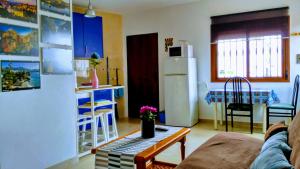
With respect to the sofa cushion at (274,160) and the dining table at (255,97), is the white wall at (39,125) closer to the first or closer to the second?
the sofa cushion at (274,160)

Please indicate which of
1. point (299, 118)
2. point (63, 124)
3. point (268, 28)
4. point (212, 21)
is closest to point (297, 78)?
point (268, 28)

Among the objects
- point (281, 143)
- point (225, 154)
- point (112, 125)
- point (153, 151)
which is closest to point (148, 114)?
point (153, 151)

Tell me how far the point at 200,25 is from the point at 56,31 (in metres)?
3.19

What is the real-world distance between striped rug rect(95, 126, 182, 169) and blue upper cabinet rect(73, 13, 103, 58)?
322 centimetres

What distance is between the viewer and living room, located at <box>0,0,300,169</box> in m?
2.43

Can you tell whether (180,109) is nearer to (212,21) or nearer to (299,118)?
(212,21)

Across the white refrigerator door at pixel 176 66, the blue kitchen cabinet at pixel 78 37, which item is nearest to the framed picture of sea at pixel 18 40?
the blue kitchen cabinet at pixel 78 37

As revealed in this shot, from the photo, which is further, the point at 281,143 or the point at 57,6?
the point at 57,6

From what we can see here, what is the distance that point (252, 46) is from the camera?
4883mm

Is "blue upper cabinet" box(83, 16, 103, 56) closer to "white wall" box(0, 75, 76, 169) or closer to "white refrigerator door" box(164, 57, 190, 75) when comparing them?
"white refrigerator door" box(164, 57, 190, 75)

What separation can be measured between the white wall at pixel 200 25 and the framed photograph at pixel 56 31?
2917 millimetres

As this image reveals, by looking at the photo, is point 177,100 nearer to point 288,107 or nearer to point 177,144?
point 177,144

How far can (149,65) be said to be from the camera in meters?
5.99

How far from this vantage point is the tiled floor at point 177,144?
320 cm
